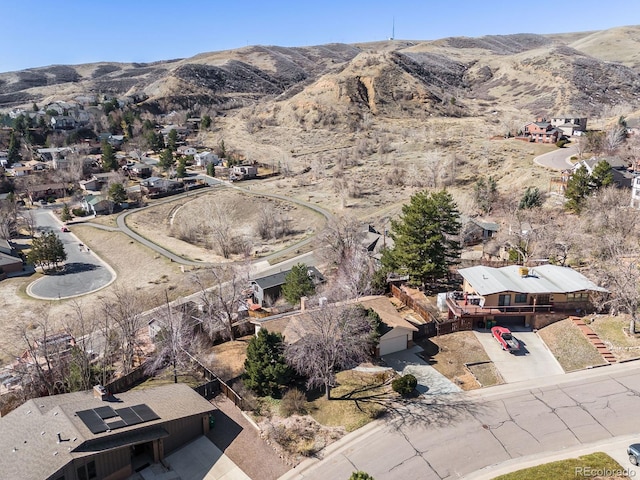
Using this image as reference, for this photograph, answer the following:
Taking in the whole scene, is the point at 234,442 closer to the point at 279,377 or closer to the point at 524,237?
the point at 279,377

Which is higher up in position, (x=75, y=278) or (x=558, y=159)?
(x=558, y=159)

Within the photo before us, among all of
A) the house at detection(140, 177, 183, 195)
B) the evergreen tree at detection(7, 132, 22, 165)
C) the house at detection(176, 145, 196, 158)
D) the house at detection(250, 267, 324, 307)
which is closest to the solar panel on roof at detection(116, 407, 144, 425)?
the house at detection(250, 267, 324, 307)

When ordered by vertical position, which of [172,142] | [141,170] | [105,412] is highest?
[172,142]

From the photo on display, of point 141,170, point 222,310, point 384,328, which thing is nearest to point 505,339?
point 384,328

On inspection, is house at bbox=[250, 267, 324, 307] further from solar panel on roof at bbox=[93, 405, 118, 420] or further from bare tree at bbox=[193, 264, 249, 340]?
solar panel on roof at bbox=[93, 405, 118, 420]

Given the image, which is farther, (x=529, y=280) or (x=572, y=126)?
(x=572, y=126)

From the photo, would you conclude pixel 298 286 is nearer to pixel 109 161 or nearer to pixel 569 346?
pixel 569 346
